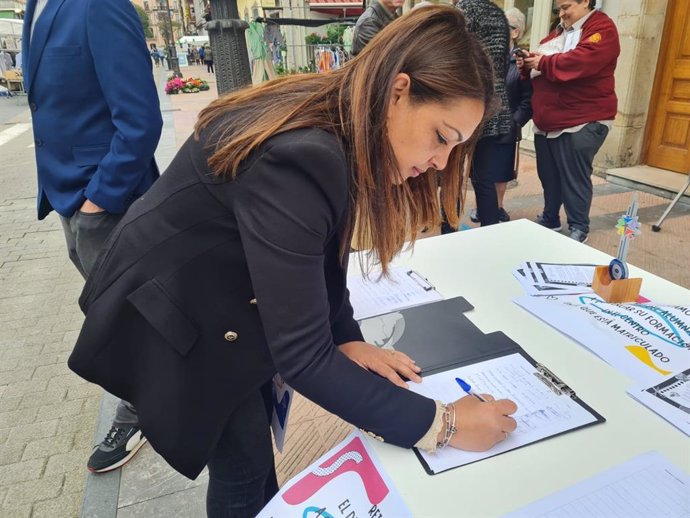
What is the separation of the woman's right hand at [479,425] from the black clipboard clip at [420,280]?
0.64 metres

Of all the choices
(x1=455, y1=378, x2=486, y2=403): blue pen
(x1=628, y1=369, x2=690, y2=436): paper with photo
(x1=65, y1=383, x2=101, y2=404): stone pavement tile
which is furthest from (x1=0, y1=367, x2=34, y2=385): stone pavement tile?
(x1=628, y1=369, x2=690, y2=436): paper with photo

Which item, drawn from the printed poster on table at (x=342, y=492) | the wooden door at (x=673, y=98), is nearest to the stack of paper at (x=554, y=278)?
the printed poster on table at (x=342, y=492)

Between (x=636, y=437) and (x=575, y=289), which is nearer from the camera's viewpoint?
(x=636, y=437)

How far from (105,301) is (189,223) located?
0.84 feet

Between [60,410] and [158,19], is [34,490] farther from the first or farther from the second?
[158,19]

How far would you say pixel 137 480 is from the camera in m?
2.07

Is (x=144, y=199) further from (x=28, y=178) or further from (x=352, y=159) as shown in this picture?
(x=28, y=178)

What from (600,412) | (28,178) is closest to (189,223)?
(600,412)

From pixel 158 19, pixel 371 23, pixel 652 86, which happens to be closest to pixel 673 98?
pixel 652 86

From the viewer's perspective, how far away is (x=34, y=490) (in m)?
2.05

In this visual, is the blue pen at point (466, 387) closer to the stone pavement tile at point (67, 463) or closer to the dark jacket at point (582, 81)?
the stone pavement tile at point (67, 463)

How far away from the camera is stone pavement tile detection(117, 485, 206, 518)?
191 centimetres

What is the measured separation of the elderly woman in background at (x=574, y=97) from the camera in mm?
3504

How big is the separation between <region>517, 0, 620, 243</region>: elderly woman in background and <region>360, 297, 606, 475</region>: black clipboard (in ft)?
9.11
